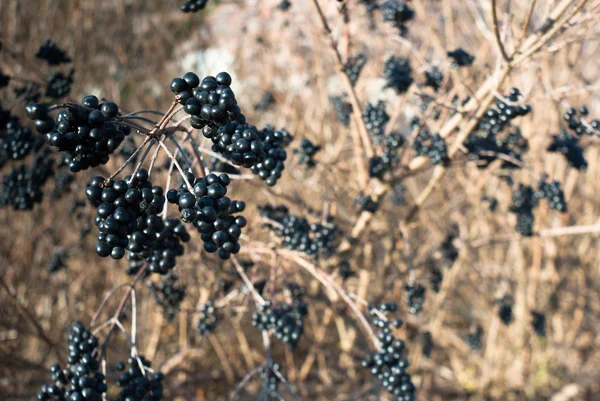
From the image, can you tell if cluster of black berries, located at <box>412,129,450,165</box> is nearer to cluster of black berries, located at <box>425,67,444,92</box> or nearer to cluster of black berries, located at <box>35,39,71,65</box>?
cluster of black berries, located at <box>425,67,444,92</box>

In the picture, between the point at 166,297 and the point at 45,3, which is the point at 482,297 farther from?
the point at 45,3

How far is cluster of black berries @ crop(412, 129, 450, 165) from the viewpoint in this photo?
235 cm

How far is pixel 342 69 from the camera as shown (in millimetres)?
2264

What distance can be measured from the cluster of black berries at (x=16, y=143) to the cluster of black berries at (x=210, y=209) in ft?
4.96

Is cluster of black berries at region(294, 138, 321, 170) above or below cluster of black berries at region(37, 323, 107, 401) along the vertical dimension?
above

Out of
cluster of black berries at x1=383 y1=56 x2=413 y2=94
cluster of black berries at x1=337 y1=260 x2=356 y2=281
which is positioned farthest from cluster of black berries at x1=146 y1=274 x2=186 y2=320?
cluster of black berries at x1=383 y1=56 x2=413 y2=94

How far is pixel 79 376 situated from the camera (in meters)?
1.70

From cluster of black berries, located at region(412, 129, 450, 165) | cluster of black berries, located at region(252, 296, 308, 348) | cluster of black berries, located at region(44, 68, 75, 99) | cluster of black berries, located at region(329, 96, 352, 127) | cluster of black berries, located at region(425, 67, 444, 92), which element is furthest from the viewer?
cluster of black berries, located at region(329, 96, 352, 127)

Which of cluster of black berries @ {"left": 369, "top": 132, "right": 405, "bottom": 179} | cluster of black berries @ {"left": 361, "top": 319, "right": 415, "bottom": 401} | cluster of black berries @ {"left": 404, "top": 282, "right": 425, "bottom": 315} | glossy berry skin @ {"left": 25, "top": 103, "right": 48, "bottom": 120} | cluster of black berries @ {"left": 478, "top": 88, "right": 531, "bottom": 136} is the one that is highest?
cluster of black berries @ {"left": 369, "top": 132, "right": 405, "bottom": 179}

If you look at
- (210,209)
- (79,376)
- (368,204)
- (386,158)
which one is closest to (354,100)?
(386,158)

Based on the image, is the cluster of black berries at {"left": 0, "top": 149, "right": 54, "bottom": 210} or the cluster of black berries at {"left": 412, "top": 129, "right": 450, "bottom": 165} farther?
the cluster of black berries at {"left": 0, "top": 149, "right": 54, "bottom": 210}

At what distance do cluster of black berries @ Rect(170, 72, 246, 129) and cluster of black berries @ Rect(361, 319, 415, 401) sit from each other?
119cm

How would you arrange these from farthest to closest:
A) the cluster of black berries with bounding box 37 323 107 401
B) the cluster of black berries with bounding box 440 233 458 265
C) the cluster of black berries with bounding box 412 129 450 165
A: the cluster of black berries with bounding box 440 233 458 265, the cluster of black berries with bounding box 412 129 450 165, the cluster of black berries with bounding box 37 323 107 401

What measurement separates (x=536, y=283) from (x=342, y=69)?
3767mm
